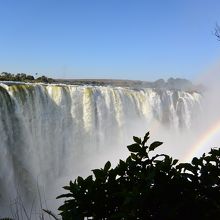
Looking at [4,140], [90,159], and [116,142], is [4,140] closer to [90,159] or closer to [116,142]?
[90,159]

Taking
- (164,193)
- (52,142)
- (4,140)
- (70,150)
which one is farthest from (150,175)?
(70,150)

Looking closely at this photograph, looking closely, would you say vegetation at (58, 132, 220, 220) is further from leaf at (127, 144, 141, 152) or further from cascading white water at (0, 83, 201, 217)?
cascading white water at (0, 83, 201, 217)

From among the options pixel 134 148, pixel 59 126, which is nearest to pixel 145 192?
pixel 134 148

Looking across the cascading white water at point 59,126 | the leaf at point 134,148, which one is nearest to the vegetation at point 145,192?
the leaf at point 134,148

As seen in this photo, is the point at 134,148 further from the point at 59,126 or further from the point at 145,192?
the point at 59,126

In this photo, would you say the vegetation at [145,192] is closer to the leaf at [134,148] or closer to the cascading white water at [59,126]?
the leaf at [134,148]

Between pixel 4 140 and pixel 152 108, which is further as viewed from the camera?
pixel 152 108

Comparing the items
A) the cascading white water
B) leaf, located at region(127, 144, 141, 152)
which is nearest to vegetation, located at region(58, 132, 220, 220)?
leaf, located at region(127, 144, 141, 152)
